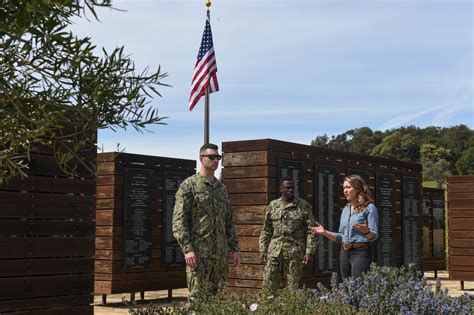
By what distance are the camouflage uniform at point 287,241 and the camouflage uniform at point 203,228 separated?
223cm

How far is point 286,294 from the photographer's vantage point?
622 cm

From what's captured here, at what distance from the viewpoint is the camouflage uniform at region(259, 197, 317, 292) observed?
900 cm

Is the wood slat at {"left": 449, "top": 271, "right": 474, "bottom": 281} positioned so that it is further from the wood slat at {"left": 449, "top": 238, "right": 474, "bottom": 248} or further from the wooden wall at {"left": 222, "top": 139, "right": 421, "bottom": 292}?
the wooden wall at {"left": 222, "top": 139, "right": 421, "bottom": 292}

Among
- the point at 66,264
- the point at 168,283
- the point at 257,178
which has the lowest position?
the point at 168,283

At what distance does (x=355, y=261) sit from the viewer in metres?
7.56

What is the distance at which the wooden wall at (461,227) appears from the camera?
16.8 m

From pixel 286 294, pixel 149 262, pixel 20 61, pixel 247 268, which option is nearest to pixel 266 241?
pixel 247 268

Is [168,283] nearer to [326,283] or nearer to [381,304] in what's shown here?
[326,283]

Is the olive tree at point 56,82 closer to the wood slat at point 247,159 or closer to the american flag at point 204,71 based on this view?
the wood slat at point 247,159

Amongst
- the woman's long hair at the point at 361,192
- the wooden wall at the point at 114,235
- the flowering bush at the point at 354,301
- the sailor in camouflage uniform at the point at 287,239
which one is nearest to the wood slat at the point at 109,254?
the wooden wall at the point at 114,235

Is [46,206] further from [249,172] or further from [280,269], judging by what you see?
[249,172]

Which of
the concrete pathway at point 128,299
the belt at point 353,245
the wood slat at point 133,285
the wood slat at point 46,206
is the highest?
the wood slat at point 46,206

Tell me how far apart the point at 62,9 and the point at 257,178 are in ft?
24.7

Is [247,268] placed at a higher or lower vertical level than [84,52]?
lower
